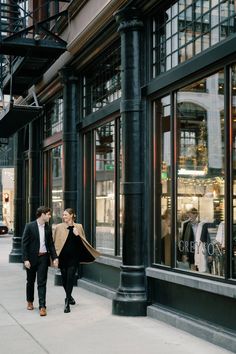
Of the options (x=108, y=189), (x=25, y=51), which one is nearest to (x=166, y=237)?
(x=108, y=189)

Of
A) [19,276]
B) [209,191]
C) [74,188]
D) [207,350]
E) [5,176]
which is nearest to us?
[207,350]

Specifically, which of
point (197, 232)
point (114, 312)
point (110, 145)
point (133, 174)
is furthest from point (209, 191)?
point (110, 145)

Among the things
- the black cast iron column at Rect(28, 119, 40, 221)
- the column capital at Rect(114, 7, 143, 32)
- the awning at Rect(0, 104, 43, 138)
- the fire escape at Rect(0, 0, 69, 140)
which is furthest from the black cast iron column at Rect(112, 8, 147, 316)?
the black cast iron column at Rect(28, 119, 40, 221)

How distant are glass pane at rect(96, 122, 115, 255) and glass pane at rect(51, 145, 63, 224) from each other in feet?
9.94

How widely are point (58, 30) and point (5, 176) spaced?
34.6 metres

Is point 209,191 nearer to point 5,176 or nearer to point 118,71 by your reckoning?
point 118,71

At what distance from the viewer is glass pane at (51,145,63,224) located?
15.8 metres

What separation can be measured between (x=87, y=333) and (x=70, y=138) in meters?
6.49

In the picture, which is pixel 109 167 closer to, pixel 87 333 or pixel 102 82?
pixel 102 82

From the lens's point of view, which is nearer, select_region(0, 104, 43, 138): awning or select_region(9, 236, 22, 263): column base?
select_region(0, 104, 43, 138): awning

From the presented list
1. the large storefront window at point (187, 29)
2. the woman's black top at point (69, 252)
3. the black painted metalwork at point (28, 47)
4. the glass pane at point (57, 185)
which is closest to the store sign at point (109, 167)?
the woman's black top at point (69, 252)

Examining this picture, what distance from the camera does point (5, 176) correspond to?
4806 cm

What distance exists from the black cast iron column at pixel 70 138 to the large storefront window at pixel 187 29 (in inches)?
171

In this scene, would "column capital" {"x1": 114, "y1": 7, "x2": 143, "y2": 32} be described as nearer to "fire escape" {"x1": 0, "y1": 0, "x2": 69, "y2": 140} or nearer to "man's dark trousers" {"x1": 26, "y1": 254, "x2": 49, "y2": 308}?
"fire escape" {"x1": 0, "y1": 0, "x2": 69, "y2": 140}
